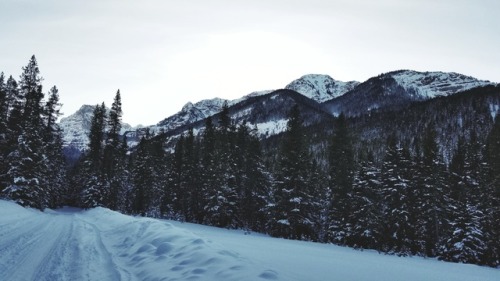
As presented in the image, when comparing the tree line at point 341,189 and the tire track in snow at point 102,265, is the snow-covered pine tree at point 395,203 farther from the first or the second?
the tire track in snow at point 102,265

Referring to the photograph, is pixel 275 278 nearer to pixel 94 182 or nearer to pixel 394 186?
pixel 394 186

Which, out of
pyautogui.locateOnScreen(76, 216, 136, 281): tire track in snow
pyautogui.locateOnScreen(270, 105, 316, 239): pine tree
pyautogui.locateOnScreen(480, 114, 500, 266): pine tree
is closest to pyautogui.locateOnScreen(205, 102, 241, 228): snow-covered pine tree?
pyautogui.locateOnScreen(270, 105, 316, 239): pine tree

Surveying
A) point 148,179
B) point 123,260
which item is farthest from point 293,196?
point 148,179

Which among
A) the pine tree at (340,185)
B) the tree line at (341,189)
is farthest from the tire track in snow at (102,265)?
the pine tree at (340,185)

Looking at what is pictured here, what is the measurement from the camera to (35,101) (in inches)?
1624

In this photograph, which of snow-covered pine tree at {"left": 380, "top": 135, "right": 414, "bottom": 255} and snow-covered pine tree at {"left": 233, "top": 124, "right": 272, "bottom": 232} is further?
snow-covered pine tree at {"left": 233, "top": 124, "right": 272, "bottom": 232}

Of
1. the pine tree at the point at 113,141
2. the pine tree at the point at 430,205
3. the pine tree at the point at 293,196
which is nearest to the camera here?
the pine tree at the point at 293,196

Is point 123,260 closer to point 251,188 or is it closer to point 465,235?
point 465,235

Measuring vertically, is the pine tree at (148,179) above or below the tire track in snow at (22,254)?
above

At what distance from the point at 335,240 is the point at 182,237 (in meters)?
25.0

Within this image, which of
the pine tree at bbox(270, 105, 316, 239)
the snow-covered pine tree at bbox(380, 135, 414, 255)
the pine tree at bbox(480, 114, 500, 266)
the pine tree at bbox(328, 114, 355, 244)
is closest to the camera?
the pine tree at bbox(480, 114, 500, 266)

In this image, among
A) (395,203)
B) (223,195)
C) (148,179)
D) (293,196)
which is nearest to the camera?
(293,196)

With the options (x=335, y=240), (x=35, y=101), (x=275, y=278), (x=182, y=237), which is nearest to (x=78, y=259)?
(x=182, y=237)

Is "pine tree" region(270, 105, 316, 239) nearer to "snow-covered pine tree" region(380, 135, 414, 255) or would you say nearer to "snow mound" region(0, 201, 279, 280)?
"snow-covered pine tree" region(380, 135, 414, 255)
